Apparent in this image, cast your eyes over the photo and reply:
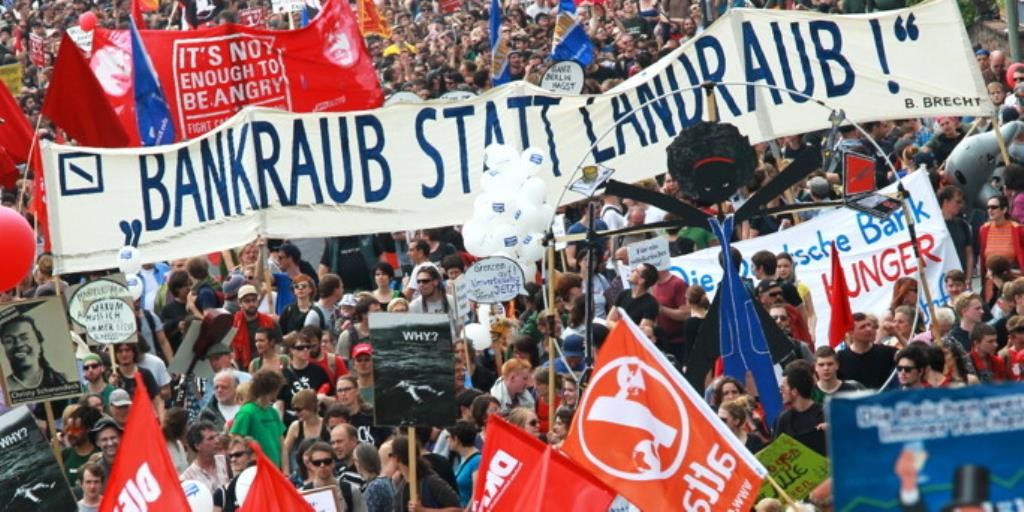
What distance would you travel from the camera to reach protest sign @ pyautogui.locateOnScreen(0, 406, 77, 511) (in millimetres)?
11367

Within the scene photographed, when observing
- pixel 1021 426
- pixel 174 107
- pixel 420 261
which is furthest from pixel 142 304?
pixel 1021 426

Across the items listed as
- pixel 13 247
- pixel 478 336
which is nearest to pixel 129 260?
pixel 13 247

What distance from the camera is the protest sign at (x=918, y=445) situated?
5832mm

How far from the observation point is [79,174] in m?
17.3

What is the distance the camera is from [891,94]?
53.8ft

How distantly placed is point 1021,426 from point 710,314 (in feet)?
22.2

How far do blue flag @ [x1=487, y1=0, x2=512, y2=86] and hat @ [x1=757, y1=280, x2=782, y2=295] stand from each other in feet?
32.9

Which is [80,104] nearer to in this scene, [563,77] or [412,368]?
[563,77]

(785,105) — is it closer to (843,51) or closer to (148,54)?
(843,51)

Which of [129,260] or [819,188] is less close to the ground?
[129,260]

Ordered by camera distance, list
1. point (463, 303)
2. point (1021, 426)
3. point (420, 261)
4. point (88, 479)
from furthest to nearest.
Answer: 1. point (420, 261)
2. point (463, 303)
3. point (88, 479)
4. point (1021, 426)

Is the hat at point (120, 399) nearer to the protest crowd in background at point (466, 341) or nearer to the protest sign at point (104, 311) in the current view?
the protest crowd in background at point (466, 341)

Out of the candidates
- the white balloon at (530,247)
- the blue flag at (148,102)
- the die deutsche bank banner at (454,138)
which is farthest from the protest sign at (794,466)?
the blue flag at (148,102)

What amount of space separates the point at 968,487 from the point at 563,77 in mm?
15472
